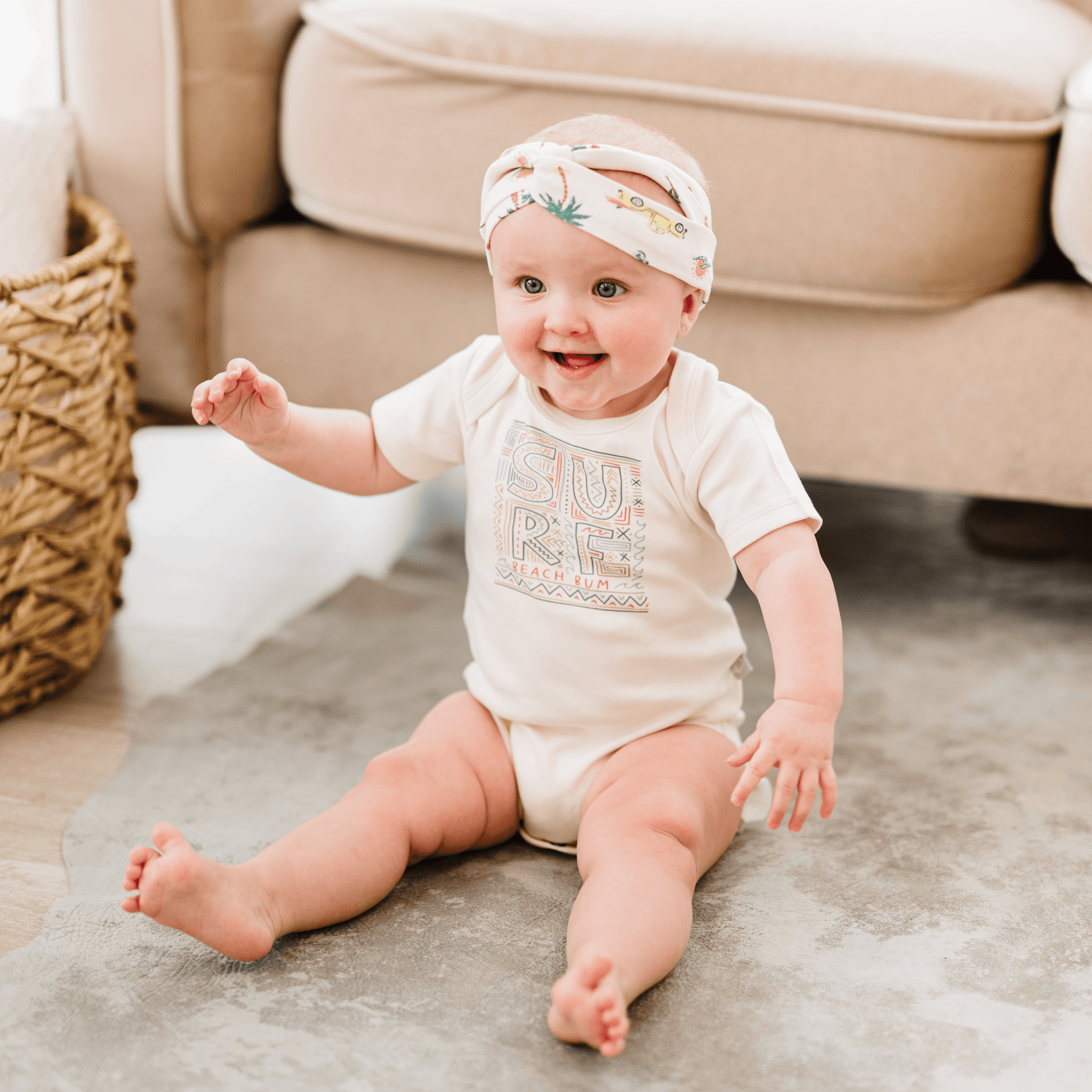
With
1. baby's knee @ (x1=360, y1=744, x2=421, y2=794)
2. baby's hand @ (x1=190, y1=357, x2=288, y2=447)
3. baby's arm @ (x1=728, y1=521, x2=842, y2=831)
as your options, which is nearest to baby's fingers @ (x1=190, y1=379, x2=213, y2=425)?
baby's hand @ (x1=190, y1=357, x2=288, y2=447)

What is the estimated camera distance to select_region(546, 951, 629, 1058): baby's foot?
0.55m

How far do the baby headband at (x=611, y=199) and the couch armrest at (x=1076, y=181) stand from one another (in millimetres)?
428

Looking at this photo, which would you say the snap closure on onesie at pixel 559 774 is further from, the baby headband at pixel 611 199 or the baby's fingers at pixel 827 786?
the baby headband at pixel 611 199

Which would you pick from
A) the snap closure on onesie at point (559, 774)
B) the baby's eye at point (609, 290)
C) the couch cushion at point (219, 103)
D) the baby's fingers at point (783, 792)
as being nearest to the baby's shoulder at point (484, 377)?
the baby's eye at point (609, 290)

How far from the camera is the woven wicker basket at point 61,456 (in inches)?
32.7

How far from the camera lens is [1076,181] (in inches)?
37.5

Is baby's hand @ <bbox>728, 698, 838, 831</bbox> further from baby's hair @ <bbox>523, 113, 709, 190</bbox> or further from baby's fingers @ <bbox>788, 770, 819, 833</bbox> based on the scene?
baby's hair @ <bbox>523, 113, 709, 190</bbox>

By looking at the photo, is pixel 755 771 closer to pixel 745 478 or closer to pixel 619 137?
pixel 745 478

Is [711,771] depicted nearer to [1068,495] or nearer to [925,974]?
[925,974]

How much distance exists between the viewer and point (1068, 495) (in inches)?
41.6

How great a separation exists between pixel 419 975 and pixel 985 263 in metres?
0.76

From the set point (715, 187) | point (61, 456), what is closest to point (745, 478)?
point (715, 187)

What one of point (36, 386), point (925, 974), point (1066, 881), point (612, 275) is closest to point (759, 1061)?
point (925, 974)

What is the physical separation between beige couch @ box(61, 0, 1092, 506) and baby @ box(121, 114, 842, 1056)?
0.30 metres
